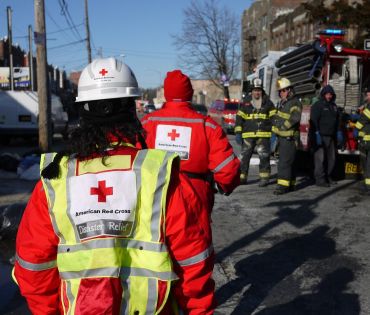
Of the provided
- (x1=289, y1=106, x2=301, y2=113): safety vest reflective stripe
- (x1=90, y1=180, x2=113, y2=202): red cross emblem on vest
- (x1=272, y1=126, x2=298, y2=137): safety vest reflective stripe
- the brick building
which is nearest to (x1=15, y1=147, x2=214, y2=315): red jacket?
(x1=90, y1=180, x2=113, y2=202): red cross emblem on vest

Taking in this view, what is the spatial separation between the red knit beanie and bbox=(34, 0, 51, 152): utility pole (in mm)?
9693

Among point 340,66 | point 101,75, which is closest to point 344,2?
point 340,66

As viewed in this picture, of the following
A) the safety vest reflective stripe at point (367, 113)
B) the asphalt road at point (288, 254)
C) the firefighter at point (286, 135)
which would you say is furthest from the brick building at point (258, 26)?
the asphalt road at point (288, 254)

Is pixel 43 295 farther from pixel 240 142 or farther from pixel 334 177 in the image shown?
pixel 334 177

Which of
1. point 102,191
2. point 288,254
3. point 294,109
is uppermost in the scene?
point 294,109

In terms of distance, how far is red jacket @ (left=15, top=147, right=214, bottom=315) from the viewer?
1908 millimetres

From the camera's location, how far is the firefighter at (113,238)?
6.29 feet

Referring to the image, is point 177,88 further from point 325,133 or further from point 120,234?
point 325,133

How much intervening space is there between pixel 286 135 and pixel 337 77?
2.79m

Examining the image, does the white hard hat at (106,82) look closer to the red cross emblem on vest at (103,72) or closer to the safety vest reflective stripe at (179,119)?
the red cross emblem on vest at (103,72)

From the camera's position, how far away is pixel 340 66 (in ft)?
36.6

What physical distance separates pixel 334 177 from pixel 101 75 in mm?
9424

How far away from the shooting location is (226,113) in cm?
2341

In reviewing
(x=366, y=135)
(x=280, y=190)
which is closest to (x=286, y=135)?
(x=280, y=190)
